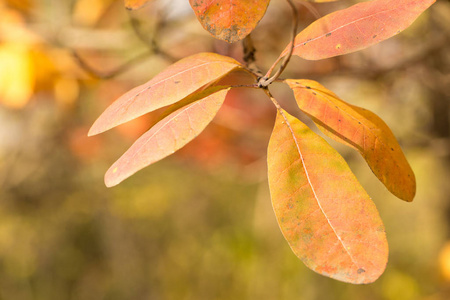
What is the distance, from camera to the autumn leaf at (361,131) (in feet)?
1.27

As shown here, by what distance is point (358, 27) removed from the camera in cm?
40

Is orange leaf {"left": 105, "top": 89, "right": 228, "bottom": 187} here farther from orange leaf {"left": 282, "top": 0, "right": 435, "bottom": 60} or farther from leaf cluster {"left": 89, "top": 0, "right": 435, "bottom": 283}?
orange leaf {"left": 282, "top": 0, "right": 435, "bottom": 60}

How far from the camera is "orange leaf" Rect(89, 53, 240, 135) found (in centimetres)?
37

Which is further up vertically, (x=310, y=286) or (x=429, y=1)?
(x=429, y=1)

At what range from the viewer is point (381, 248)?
34cm

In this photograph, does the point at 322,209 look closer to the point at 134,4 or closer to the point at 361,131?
the point at 361,131

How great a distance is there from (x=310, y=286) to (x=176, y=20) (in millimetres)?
1959

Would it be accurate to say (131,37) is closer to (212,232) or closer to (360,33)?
(360,33)

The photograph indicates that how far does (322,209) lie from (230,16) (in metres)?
0.19

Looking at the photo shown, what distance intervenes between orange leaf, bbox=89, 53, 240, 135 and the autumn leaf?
0.08m

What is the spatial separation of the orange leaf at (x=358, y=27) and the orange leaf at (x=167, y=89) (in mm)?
85

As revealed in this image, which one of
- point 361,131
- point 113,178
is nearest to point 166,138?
point 113,178

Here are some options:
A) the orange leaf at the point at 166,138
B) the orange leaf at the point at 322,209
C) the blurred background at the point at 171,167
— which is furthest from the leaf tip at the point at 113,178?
the blurred background at the point at 171,167

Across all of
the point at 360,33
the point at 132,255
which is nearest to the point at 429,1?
the point at 360,33
